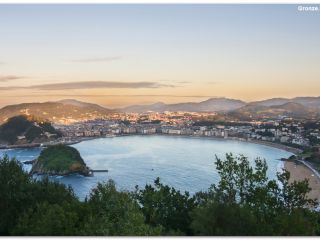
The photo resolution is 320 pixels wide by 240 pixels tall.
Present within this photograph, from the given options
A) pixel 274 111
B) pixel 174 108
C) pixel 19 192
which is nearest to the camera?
pixel 19 192

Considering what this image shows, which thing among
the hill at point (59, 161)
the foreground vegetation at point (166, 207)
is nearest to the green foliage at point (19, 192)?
the foreground vegetation at point (166, 207)

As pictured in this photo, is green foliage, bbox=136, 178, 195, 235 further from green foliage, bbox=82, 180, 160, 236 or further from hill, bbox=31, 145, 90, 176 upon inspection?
hill, bbox=31, 145, 90, 176

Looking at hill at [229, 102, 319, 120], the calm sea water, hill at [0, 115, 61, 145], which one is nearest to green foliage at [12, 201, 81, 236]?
the calm sea water

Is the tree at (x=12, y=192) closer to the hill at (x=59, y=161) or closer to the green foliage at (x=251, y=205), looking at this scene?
the hill at (x=59, y=161)

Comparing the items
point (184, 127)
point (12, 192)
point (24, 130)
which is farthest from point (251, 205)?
point (24, 130)

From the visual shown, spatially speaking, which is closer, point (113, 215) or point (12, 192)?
point (113, 215)

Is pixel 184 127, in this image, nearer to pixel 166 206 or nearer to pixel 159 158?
pixel 159 158

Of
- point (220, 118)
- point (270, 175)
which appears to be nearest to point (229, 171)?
point (270, 175)
